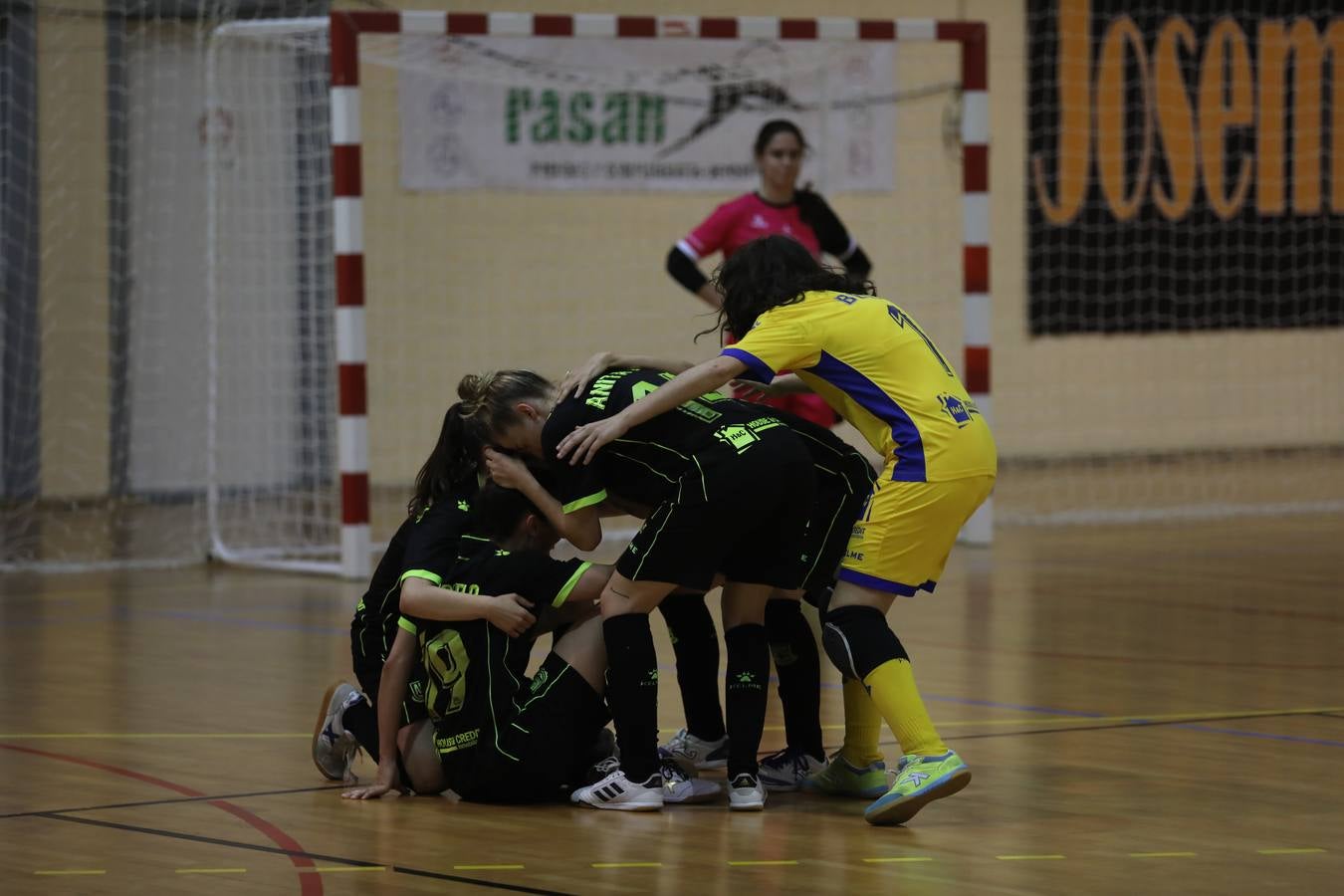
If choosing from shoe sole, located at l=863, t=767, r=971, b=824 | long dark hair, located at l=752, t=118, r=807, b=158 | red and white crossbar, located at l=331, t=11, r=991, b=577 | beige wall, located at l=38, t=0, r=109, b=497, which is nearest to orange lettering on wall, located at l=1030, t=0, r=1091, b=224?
red and white crossbar, located at l=331, t=11, r=991, b=577

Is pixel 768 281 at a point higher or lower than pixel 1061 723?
higher

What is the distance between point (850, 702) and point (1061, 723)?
1.04 metres

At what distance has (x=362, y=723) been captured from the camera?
14.3 ft

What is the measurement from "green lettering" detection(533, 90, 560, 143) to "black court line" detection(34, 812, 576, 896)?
847 centimetres

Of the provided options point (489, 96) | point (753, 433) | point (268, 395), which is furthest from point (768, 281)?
point (489, 96)

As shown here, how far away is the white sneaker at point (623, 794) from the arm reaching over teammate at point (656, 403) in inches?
25.7

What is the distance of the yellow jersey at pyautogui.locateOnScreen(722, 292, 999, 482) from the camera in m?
4.11

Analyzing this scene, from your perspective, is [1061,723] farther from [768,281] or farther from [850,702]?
[768,281]

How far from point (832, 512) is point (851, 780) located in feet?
1.89

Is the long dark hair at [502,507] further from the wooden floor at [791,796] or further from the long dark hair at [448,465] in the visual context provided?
the wooden floor at [791,796]

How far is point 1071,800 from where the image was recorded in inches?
164

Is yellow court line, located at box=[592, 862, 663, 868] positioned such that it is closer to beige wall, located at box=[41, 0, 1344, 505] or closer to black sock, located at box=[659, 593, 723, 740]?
black sock, located at box=[659, 593, 723, 740]

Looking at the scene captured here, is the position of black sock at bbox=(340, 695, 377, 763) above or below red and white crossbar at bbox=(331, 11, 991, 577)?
below

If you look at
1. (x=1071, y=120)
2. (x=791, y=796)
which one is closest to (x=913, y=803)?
(x=791, y=796)
